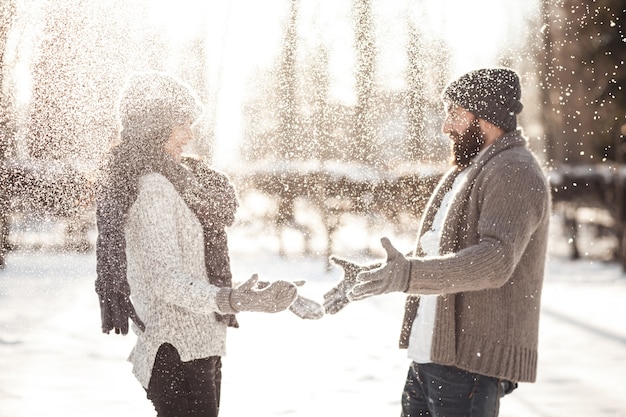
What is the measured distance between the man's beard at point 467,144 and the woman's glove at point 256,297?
65 cm

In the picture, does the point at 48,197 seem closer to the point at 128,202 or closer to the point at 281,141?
the point at 281,141

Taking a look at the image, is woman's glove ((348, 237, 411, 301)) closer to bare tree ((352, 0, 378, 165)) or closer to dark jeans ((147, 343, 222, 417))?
dark jeans ((147, 343, 222, 417))

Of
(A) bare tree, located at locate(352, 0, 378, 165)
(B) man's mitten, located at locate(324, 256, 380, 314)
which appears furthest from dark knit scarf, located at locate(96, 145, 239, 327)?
(A) bare tree, located at locate(352, 0, 378, 165)

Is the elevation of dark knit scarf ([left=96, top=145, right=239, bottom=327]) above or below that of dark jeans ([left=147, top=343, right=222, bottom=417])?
above

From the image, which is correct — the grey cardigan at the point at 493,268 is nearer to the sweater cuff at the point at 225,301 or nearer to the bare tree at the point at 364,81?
the sweater cuff at the point at 225,301

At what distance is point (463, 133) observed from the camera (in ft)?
8.87

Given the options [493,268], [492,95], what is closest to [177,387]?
[493,268]

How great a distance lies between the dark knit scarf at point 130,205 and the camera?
2471 mm

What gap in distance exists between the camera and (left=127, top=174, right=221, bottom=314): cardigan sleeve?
2.42 meters

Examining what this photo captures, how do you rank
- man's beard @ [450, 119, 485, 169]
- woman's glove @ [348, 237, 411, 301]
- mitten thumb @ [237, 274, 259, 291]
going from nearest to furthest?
woman's glove @ [348, 237, 411, 301]
mitten thumb @ [237, 274, 259, 291]
man's beard @ [450, 119, 485, 169]

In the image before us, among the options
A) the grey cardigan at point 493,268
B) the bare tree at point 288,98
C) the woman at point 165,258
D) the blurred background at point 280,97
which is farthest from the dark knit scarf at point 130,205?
the bare tree at point 288,98

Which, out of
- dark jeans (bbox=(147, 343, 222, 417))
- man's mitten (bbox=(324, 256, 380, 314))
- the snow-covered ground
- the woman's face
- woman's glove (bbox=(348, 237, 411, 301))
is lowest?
the snow-covered ground

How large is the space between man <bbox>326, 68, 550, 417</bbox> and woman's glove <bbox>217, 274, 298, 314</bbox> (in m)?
0.17

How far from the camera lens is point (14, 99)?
12.2 metres
